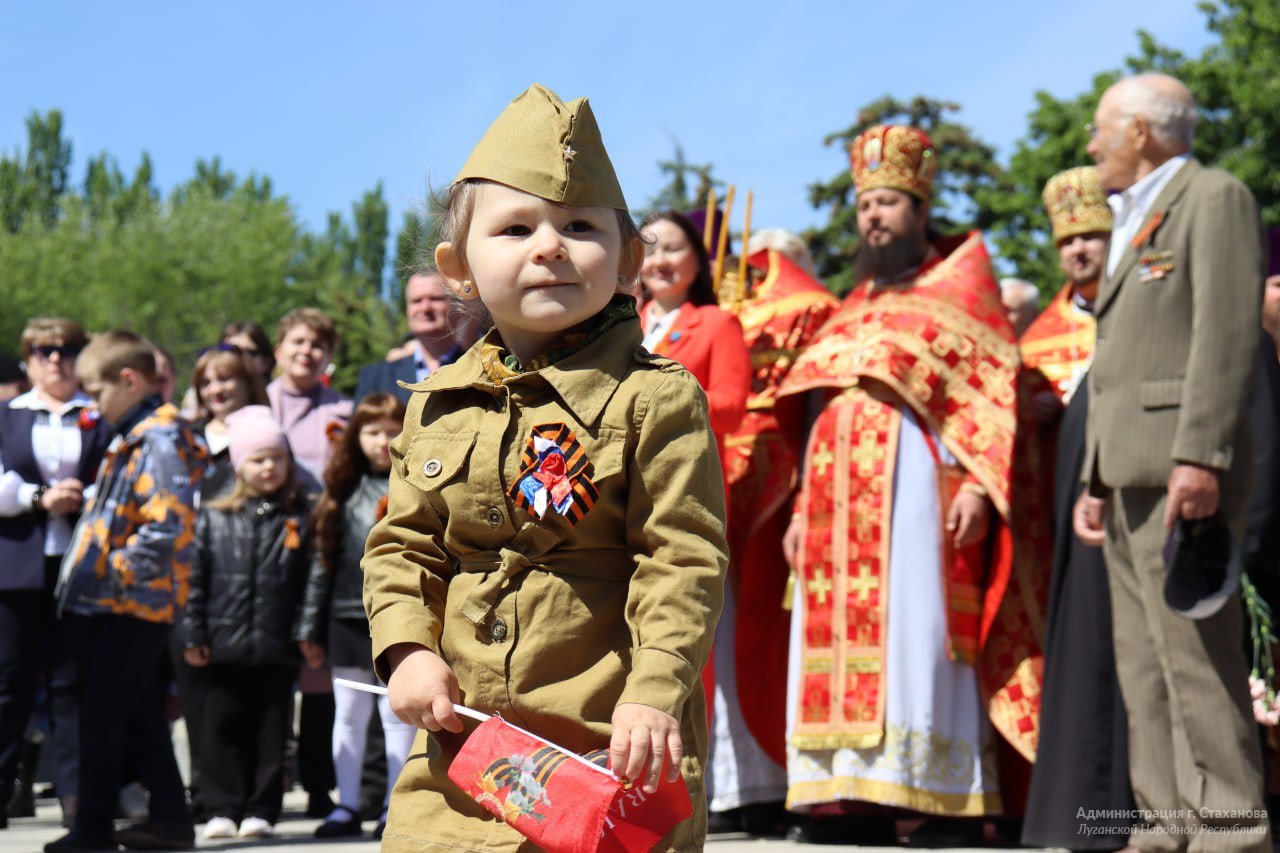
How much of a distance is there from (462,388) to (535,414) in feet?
0.53

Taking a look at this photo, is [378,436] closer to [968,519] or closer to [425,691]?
[968,519]

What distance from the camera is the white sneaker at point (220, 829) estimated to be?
739cm

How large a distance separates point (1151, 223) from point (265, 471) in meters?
4.04

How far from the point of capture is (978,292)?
7242 millimetres

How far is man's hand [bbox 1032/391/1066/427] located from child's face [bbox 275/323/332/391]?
3613 millimetres

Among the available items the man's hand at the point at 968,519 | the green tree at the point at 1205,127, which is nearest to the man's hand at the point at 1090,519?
the man's hand at the point at 968,519

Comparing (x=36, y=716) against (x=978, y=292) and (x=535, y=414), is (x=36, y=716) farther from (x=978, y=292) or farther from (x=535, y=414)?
(x=535, y=414)

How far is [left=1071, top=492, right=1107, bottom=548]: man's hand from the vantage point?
5.79 meters

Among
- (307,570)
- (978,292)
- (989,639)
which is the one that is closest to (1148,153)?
(978,292)

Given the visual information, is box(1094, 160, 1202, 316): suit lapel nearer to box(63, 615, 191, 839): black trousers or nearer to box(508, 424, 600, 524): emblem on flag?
box(508, 424, 600, 524): emblem on flag

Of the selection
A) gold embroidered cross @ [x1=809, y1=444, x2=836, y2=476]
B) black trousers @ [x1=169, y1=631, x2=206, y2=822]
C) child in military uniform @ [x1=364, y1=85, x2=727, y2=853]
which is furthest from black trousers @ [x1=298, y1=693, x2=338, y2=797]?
child in military uniform @ [x1=364, y1=85, x2=727, y2=853]

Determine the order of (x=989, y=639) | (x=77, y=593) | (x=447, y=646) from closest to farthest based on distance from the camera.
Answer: (x=447, y=646) < (x=77, y=593) < (x=989, y=639)

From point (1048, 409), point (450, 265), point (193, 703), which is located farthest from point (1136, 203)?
point (193, 703)

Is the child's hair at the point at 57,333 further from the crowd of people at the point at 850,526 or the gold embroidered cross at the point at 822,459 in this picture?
the gold embroidered cross at the point at 822,459
